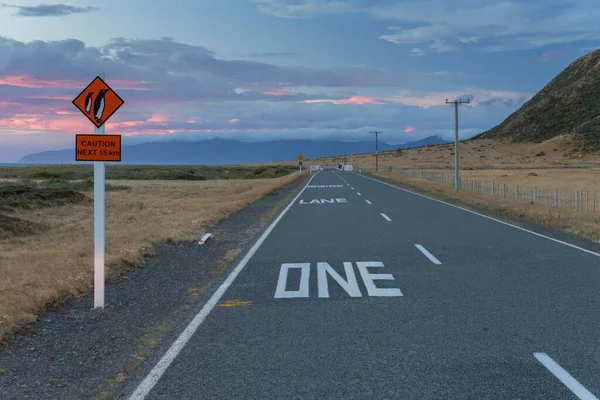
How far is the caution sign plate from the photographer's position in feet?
24.1

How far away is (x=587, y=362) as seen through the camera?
524 centimetres

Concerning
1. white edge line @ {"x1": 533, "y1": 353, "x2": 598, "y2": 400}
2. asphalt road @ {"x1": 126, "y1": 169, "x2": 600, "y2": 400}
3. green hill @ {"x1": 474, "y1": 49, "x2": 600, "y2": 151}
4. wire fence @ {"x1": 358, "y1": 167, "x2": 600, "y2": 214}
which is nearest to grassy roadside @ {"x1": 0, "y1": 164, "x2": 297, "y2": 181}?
wire fence @ {"x1": 358, "y1": 167, "x2": 600, "y2": 214}

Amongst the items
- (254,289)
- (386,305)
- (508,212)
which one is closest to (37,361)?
(254,289)

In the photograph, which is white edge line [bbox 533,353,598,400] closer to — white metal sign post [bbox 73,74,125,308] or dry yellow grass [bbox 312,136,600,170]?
white metal sign post [bbox 73,74,125,308]

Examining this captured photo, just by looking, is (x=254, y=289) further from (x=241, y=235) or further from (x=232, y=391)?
(x=241, y=235)

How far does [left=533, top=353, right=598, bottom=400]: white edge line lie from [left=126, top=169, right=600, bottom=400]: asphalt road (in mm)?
18

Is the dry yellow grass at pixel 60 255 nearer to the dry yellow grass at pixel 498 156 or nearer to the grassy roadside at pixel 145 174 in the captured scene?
the grassy roadside at pixel 145 174

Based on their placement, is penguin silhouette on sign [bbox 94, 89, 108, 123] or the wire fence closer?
penguin silhouette on sign [bbox 94, 89, 108, 123]

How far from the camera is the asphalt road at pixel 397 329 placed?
4754mm

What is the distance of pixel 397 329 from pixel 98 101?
4.71m

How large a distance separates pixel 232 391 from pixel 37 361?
2096 mm

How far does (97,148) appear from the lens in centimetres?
740

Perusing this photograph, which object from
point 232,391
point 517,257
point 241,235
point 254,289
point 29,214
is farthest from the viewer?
point 29,214

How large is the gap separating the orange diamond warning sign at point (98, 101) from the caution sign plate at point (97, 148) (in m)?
0.23
